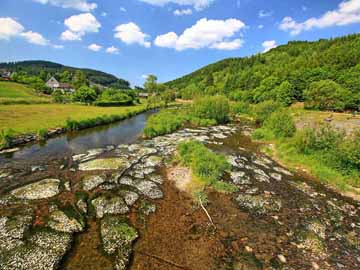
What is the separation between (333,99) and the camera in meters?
58.9

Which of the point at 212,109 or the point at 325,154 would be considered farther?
the point at 212,109

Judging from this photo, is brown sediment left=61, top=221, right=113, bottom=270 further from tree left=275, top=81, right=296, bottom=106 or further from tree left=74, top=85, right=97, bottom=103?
tree left=275, top=81, right=296, bottom=106

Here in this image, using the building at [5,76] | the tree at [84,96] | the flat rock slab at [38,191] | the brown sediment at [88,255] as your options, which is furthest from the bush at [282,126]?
the building at [5,76]

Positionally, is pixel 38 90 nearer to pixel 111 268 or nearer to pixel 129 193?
pixel 129 193

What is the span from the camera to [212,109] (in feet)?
180

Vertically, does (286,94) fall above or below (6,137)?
above

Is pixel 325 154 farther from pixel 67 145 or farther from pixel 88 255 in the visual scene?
pixel 67 145

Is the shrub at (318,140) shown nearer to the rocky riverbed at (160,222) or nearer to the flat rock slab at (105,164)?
the rocky riverbed at (160,222)

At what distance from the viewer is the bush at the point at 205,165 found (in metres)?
17.7

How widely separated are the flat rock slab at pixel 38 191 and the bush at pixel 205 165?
1184 centimetres

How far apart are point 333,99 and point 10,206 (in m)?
74.0

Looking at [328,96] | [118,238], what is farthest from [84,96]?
[328,96]

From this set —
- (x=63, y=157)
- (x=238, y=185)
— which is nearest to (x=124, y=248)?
(x=238, y=185)

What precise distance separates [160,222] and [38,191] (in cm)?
977
